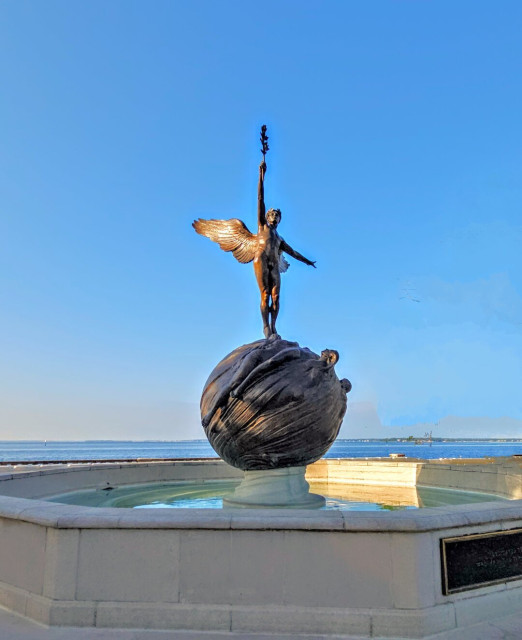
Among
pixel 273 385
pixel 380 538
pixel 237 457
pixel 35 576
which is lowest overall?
pixel 35 576

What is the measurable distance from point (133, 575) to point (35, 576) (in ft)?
3.24

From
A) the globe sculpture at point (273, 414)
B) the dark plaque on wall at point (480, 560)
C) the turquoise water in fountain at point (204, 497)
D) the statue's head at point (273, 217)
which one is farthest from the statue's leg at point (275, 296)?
the dark plaque on wall at point (480, 560)

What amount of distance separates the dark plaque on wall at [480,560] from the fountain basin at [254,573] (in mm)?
66

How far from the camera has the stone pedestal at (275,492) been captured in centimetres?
714

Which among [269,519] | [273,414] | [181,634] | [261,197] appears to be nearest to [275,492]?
[273,414]

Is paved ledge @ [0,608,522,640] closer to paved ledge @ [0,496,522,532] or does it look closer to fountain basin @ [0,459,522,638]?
fountain basin @ [0,459,522,638]

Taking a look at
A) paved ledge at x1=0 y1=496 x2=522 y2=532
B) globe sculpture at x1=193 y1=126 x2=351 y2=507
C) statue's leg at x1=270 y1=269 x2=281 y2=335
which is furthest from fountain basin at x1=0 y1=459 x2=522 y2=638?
statue's leg at x1=270 y1=269 x2=281 y2=335

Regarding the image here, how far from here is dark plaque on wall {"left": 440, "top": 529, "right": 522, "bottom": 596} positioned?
4.65m

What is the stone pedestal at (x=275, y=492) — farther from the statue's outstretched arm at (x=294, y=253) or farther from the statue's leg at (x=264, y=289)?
the statue's outstretched arm at (x=294, y=253)

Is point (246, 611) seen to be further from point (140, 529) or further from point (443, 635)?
point (443, 635)

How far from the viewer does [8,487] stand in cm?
834

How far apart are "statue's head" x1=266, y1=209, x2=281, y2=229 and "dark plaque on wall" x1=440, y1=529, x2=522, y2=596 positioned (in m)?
6.15

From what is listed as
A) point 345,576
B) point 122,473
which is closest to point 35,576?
point 345,576

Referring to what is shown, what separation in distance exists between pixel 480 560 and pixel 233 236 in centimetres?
684
